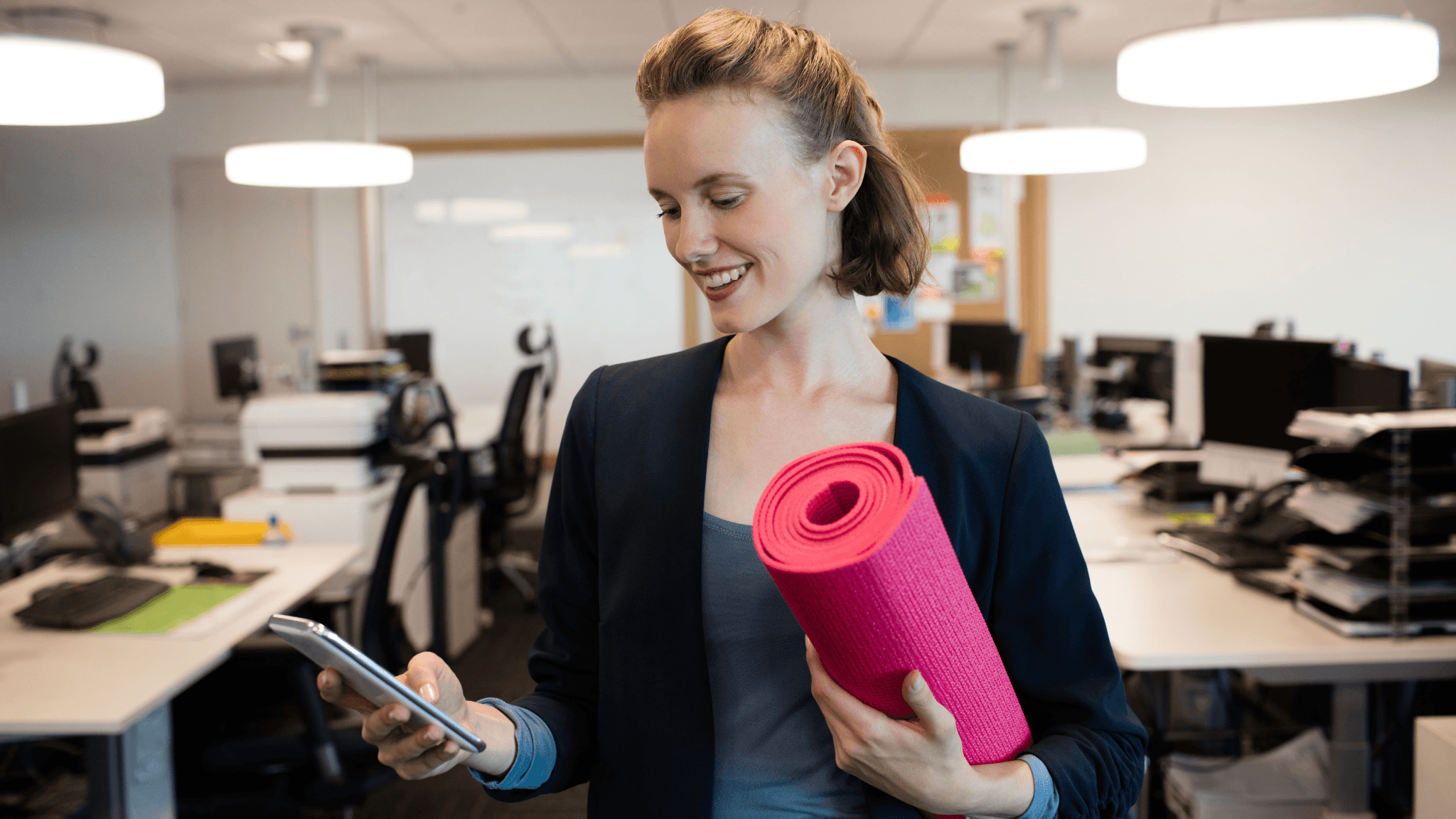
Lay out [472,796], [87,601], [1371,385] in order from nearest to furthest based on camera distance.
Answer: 1. [87,601]
2. [1371,385]
3. [472,796]

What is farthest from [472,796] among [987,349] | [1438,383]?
[987,349]

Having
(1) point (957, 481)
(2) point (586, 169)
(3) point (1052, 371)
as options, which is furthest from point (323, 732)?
(2) point (586, 169)

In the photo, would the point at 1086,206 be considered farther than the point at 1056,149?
Yes

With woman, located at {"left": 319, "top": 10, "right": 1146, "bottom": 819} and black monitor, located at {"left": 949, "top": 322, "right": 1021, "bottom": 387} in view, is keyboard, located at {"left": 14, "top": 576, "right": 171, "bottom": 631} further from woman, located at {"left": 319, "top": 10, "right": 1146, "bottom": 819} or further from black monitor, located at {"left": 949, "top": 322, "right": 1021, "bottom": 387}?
black monitor, located at {"left": 949, "top": 322, "right": 1021, "bottom": 387}

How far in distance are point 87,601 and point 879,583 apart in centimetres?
228

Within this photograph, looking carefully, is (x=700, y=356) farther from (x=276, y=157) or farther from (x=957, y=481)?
(x=276, y=157)

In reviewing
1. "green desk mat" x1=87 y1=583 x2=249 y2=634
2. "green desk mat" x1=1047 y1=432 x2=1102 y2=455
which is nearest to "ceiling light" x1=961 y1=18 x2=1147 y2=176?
"green desk mat" x1=1047 y1=432 x2=1102 y2=455

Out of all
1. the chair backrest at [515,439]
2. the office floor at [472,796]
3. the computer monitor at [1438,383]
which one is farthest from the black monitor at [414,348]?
the computer monitor at [1438,383]

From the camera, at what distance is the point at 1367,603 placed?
76.5 inches

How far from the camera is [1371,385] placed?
95.4 inches

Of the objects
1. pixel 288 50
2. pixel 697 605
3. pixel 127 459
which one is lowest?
pixel 127 459

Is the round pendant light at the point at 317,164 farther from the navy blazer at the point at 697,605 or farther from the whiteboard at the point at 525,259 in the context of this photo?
the whiteboard at the point at 525,259

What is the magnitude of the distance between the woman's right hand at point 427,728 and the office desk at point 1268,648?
48.9 inches

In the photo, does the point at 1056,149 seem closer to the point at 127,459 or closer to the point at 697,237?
the point at 697,237
